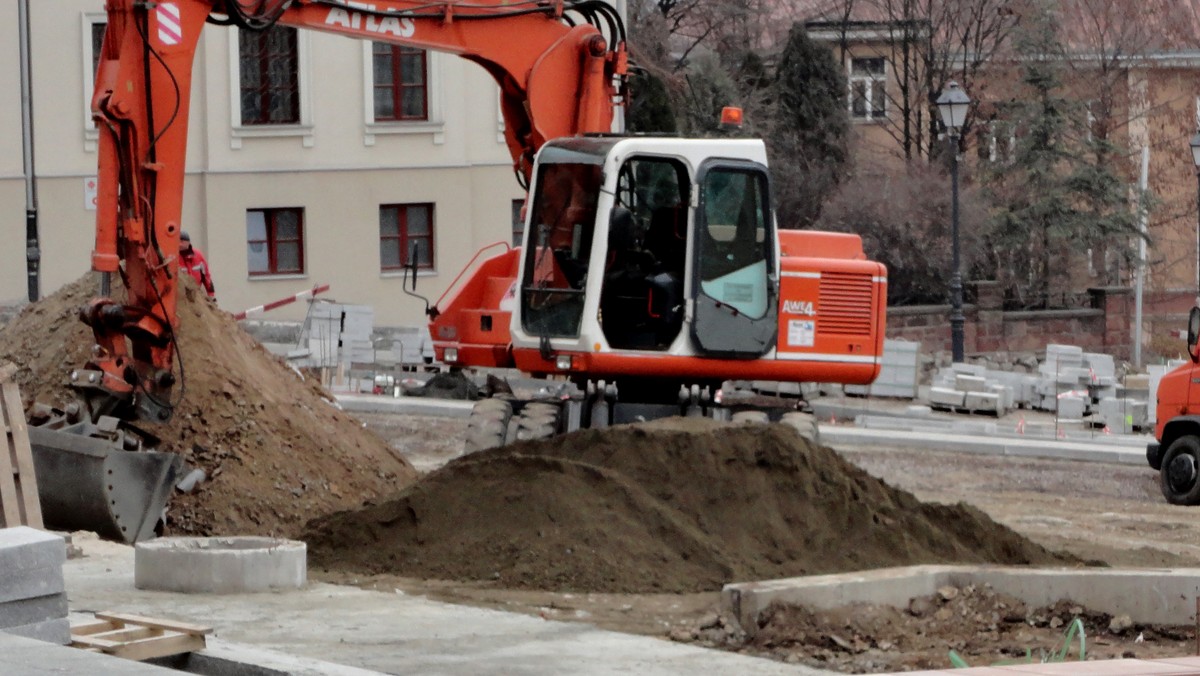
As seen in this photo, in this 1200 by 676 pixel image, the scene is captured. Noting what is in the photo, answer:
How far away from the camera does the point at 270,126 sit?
125 ft

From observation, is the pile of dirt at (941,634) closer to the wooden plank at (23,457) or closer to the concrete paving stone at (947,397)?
the wooden plank at (23,457)

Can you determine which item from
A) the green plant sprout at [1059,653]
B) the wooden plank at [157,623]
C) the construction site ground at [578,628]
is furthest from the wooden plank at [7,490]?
the green plant sprout at [1059,653]

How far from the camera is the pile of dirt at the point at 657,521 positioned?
1156 cm

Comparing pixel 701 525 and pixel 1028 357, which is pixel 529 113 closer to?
pixel 701 525

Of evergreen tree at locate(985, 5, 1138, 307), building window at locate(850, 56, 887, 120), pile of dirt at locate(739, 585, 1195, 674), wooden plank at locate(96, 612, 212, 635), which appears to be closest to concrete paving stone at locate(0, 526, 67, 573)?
wooden plank at locate(96, 612, 212, 635)

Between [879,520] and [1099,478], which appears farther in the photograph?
[1099,478]

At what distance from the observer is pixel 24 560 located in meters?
8.16

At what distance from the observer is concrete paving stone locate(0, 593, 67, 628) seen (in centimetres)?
816

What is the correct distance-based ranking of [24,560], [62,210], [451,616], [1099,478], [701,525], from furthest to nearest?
1. [62,210]
2. [1099,478]
3. [701,525]
4. [451,616]
5. [24,560]

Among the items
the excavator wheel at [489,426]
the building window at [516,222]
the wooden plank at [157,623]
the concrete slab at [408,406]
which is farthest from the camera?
the building window at [516,222]

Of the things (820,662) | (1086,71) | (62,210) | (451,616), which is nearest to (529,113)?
(451,616)

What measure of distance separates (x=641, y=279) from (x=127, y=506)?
162 inches

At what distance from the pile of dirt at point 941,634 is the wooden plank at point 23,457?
4.55 m

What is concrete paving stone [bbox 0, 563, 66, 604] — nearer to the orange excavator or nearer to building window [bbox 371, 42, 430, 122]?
the orange excavator
